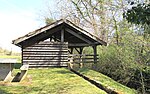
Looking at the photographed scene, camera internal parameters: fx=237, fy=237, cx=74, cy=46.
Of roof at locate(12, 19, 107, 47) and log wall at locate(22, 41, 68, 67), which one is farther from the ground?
roof at locate(12, 19, 107, 47)

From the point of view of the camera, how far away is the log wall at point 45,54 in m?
18.3

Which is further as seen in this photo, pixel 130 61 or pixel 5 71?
pixel 130 61

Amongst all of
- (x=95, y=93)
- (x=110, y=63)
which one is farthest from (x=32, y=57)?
(x=95, y=93)

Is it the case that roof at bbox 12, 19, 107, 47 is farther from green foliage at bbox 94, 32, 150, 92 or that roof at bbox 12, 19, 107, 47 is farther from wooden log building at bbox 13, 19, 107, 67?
green foliage at bbox 94, 32, 150, 92

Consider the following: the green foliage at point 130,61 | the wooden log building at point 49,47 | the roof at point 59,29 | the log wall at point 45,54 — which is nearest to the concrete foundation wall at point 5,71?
the roof at point 59,29

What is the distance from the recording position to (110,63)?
1667cm

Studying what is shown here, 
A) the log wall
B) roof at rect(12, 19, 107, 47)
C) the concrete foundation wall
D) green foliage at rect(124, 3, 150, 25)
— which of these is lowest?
the concrete foundation wall

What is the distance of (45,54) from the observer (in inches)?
735

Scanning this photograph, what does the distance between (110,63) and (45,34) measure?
571cm

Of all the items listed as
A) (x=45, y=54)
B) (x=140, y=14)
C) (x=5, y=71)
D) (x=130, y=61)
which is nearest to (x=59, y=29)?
(x=45, y=54)

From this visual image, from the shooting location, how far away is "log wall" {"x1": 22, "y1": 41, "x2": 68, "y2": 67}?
60.2ft

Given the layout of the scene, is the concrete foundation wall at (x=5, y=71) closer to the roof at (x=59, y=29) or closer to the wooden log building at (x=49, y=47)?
the roof at (x=59, y=29)

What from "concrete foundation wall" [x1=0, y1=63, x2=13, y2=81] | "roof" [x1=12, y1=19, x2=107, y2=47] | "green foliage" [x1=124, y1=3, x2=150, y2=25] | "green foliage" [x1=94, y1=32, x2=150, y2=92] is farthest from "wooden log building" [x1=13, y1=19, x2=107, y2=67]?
"green foliage" [x1=124, y1=3, x2=150, y2=25]

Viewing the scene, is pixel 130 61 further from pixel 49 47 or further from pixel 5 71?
pixel 49 47
